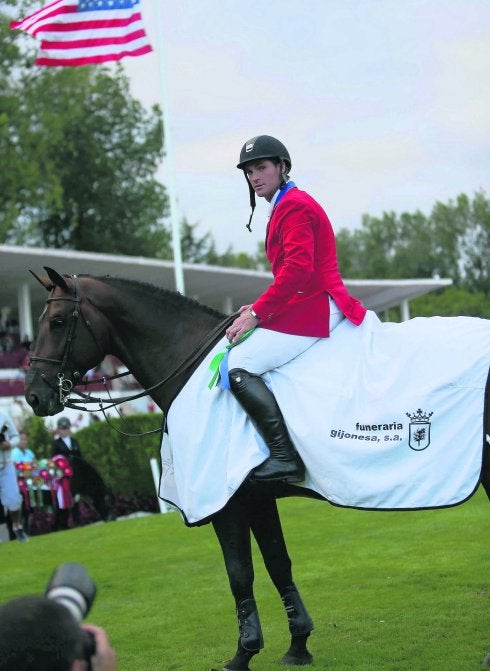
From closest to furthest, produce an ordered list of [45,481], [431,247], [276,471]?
[276,471] → [45,481] → [431,247]

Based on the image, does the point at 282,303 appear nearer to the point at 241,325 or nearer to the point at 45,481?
the point at 241,325

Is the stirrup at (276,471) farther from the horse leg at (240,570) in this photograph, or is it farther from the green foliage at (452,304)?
the green foliage at (452,304)

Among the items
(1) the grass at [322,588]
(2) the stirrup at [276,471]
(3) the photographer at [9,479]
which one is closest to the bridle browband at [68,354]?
(2) the stirrup at [276,471]

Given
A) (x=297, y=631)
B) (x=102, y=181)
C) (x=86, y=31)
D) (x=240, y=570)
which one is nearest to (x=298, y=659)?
(x=297, y=631)

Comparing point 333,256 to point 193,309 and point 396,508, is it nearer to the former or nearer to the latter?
point 193,309

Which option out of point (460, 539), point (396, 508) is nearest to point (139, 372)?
point (396, 508)

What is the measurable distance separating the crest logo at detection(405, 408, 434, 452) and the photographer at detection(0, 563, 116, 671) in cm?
354

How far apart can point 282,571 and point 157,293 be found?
1867 millimetres

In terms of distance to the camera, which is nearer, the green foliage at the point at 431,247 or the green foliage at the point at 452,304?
the green foliage at the point at 452,304

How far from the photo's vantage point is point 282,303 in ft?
17.9

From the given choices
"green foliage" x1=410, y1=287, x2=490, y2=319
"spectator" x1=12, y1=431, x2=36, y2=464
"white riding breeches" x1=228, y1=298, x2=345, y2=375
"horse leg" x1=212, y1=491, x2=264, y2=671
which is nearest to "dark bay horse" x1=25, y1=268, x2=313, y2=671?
"horse leg" x1=212, y1=491, x2=264, y2=671

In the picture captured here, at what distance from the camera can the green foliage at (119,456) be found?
18.8 meters

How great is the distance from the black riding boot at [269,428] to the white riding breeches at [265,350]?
72 mm

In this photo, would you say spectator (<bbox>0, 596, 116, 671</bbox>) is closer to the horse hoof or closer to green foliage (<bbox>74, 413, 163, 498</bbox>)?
the horse hoof
